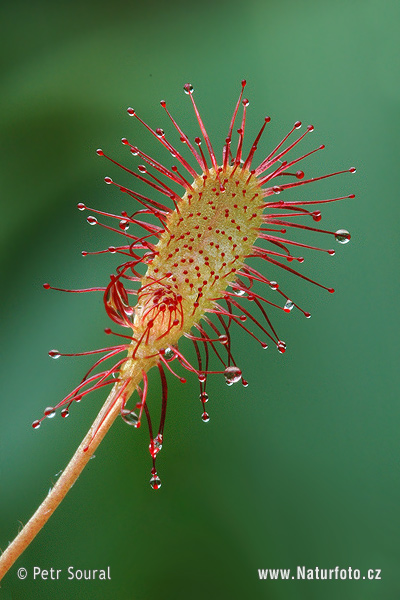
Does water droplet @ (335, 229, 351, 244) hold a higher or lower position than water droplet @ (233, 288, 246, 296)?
higher

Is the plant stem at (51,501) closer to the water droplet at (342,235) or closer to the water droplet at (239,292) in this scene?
the water droplet at (239,292)

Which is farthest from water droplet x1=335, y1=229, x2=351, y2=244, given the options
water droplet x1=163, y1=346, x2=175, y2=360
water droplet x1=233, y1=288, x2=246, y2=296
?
water droplet x1=163, y1=346, x2=175, y2=360

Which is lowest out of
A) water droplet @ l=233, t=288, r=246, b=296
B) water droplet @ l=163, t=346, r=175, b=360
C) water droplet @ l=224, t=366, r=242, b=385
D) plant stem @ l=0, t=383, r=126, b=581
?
plant stem @ l=0, t=383, r=126, b=581

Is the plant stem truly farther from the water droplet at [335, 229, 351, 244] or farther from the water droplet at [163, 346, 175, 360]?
the water droplet at [335, 229, 351, 244]

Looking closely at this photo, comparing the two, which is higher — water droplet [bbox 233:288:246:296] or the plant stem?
water droplet [bbox 233:288:246:296]

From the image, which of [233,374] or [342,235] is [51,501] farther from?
[342,235]

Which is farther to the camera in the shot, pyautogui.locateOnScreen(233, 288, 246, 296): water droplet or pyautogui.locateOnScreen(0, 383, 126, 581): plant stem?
pyautogui.locateOnScreen(233, 288, 246, 296): water droplet

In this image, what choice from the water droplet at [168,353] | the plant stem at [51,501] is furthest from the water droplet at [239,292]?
the plant stem at [51,501]

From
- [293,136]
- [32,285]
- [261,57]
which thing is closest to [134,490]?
[32,285]

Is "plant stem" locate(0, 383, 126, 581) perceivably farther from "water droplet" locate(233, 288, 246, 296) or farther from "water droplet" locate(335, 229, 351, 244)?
"water droplet" locate(335, 229, 351, 244)


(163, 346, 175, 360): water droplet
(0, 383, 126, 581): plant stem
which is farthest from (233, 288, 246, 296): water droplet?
(0, 383, 126, 581): plant stem

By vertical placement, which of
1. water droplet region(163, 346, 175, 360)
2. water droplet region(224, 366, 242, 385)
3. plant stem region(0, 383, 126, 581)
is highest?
water droplet region(163, 346, 175, 360)
